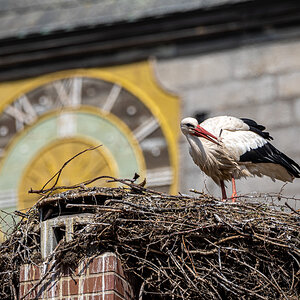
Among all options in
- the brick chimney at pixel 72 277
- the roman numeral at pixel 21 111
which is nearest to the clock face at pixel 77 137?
the roman numeral at pixel 21 111

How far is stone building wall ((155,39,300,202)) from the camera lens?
11.8 metres

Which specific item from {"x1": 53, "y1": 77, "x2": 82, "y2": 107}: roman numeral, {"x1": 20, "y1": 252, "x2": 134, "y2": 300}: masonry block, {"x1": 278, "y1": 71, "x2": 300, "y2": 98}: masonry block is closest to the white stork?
{"x1": 20, "y1": 252, "x2": 134, "y2": 300}: masonry block

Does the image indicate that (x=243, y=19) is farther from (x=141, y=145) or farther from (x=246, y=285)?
(x=246, y=285)

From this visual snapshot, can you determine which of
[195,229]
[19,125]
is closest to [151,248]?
[195,229]

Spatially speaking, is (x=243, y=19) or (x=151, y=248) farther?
(x=243, y=19)

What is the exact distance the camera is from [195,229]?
7285mm

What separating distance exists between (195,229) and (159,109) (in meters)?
5.04

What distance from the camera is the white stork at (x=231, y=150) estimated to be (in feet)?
29.5

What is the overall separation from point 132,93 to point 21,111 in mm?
1168

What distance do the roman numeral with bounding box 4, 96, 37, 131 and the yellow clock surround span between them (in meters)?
0.04

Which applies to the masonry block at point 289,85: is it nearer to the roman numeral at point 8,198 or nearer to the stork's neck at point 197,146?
the roman numeral at point 8,198

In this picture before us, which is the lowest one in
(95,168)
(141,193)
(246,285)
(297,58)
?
(246,285)

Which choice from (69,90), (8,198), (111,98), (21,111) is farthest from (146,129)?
(8,198)

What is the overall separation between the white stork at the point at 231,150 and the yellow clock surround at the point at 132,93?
259 cm
